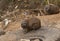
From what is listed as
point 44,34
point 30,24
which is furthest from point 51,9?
point 44,34

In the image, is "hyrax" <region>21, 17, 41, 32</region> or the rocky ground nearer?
the rocky ground

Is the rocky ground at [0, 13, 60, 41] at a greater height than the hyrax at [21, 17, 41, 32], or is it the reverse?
the hyrax at [21, 17, 41, 32]

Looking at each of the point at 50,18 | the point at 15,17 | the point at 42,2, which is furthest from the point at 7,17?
the point at 50,18

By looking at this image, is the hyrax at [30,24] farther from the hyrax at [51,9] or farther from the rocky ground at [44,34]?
the hyrax at [51,9]

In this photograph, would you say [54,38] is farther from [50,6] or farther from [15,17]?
[15,17]

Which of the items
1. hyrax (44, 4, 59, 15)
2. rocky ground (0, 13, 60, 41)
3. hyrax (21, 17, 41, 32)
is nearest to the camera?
rocky ground (0, 13, 60, 41)

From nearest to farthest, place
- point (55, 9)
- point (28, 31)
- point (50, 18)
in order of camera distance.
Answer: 1. point (28, 31)
2. point (50, 18)
3. point (55, 9)

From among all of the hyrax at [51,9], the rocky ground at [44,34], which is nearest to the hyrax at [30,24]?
the rocky ground at [44,34]

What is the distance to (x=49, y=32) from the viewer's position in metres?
5.98

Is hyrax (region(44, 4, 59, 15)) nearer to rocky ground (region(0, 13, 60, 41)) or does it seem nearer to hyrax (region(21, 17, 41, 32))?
rocky ground (region(0, 13, 60, 41))

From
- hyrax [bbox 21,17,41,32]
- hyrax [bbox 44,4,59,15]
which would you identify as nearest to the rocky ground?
hyrax [bbox 21,17,41,32]

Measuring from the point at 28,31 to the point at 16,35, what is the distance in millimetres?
381

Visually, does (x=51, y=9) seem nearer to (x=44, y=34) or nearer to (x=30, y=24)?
(x=30, y=24)

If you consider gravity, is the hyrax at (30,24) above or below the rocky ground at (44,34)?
above
